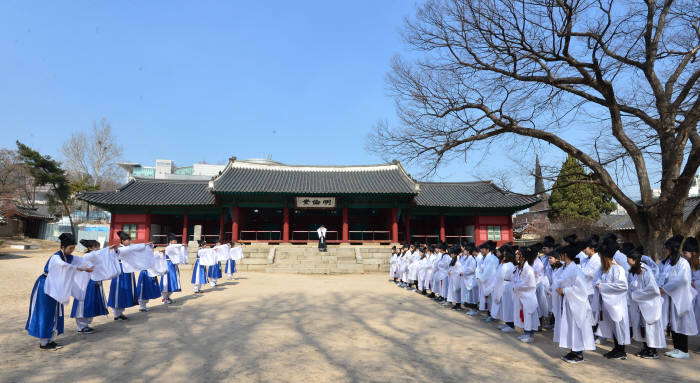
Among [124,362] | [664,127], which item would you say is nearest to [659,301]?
[664,127]

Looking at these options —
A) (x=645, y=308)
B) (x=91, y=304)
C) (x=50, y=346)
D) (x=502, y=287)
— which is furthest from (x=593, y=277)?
(x=91, y=304)

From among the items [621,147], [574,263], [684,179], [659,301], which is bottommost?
[659,301]

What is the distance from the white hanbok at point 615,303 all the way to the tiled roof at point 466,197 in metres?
16.5

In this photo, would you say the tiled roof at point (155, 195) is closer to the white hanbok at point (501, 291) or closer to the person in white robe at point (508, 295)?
the white hanbok at point (501, 291)

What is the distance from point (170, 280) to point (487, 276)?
299 inches

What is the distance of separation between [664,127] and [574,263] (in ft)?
17.5

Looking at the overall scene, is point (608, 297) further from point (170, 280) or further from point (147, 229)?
point (147, 229)

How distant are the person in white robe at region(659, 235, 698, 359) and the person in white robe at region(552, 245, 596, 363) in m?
1.45

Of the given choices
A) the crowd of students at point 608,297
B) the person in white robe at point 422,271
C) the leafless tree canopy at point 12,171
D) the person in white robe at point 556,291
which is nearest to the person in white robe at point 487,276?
the crowd of students at point 608,297

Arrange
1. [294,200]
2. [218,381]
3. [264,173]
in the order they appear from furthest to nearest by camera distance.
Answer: [264,173]
[294,200]
[218,381]

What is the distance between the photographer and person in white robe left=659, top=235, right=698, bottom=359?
17.8 ft

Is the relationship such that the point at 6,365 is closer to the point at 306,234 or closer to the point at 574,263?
the point at 574,263

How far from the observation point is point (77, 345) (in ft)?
19.0

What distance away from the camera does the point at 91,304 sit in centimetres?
662
